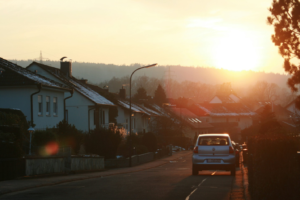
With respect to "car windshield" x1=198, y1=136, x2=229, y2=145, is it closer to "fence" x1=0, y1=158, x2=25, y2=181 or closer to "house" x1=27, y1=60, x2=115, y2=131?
"fence" x1=0, y1=158, x2=25, y2=181

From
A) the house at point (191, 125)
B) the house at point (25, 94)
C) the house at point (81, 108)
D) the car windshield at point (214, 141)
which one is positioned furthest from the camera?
the house at point (191, 125)

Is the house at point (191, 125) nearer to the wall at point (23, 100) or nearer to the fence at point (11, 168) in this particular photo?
the wall at point (23, 100)

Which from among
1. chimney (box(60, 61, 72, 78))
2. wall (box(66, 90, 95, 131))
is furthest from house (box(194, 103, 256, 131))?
wall (box(66, 90, 95, 131))

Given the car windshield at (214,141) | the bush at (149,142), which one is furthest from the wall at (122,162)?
the car windshield at (214,141)

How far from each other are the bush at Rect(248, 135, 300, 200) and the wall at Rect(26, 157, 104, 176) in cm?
1208

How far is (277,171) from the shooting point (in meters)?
7.50

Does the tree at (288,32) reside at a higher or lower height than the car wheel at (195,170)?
higher

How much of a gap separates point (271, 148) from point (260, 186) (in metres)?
0.77

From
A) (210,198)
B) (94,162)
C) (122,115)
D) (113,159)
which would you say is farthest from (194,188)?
(122,115)

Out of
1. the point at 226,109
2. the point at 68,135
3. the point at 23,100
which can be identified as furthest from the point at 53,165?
the point at 226,109

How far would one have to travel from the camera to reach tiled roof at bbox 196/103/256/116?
108 metres

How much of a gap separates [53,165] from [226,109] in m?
94.9

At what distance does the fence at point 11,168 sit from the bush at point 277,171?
437 inches

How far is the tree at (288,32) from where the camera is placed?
13180mm
